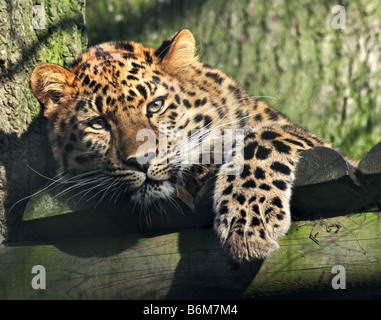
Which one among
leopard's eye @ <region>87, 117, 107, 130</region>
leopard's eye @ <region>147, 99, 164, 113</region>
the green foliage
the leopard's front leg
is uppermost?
the green foliage

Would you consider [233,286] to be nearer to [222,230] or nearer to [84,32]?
[222,230]

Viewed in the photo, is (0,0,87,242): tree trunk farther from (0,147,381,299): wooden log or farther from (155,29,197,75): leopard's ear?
(155,29,197,75): leopard's ear

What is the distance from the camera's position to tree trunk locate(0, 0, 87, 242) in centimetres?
358

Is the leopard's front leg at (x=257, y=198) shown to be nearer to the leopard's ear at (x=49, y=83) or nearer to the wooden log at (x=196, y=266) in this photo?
the wooden log at (x=196, y=266)

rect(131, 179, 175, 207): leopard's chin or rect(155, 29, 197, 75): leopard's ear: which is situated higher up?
rect(155, 29, 197, 75): leopard's ear

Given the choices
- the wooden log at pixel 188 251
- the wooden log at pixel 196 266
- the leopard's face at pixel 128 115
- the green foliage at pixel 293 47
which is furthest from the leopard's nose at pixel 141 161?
the green foliage at pixel 293 47

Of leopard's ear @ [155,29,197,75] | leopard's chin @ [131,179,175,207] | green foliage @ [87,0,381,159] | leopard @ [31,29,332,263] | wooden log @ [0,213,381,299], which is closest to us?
wooden log @ [0,213,381,299]

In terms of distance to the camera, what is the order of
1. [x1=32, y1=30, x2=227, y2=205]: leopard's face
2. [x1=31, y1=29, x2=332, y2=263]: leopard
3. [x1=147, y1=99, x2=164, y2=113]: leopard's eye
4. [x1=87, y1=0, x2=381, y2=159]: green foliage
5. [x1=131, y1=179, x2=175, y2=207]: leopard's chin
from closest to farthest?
[x1=31, y1=29, x2=332, y2=263]: leopard → [x1=131, y1=179, x2=175, y2=207]: leopard's chin → [x1=32, y1=30, x2=227, y2=205]: leopard's face → [x1=147, y1=99, x2=164, y2=113]: leopard's eye → [x1=87, y1=0, x2=381, y2=159]: green foliage

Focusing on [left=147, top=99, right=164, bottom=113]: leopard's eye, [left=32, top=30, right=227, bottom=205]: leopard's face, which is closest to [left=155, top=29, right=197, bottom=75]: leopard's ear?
[left=32, top=30, right=227, bottom=205]: leopard's face

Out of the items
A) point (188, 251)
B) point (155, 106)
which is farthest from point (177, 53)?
point (188, 251)

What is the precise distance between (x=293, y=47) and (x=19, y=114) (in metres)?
3.09

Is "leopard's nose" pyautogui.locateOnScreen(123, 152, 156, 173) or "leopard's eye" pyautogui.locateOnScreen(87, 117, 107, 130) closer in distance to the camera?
"leopard's nose" pyautogui.locateOnScreen(123, 152, 156, 173)

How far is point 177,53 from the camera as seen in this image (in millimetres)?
3826
